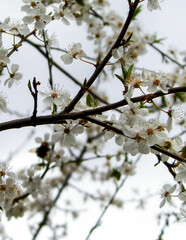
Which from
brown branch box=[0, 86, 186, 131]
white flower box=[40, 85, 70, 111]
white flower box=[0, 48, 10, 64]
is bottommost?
brown branch box=[0, 86, 186, 131]

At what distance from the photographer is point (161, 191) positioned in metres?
1.67

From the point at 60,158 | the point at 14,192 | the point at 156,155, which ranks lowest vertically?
the point at 14,192

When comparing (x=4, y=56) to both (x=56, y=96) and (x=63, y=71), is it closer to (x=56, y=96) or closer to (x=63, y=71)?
(x=56, y=96)

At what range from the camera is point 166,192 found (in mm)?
1615

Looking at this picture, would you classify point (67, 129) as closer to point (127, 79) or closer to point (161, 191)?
point (127, 79)

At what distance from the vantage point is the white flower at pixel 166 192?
Result: 156 cm

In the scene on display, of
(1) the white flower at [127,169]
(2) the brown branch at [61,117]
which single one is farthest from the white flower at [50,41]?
(1) the white flower at [127,169]

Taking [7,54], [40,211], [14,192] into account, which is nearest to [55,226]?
[40,211]

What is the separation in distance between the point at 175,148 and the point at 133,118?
0.25m

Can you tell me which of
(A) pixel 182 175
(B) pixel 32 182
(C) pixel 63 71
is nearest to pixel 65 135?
(A) pixel 182 175

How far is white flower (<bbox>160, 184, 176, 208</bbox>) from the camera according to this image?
1560 millimetres

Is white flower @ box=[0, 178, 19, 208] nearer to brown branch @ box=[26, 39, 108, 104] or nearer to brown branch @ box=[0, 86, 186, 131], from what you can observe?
brown branch @ box=[0, 86, 186, 131]

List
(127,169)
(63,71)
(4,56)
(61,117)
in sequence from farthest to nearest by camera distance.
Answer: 1. (127,169)
2. (63,71)
3. (4,56)
4. (61,117)

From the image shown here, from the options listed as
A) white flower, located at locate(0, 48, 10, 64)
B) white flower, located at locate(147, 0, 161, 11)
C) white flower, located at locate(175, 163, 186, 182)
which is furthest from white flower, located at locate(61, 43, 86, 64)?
white flower, located at locate(175, 163, 186, 182)
